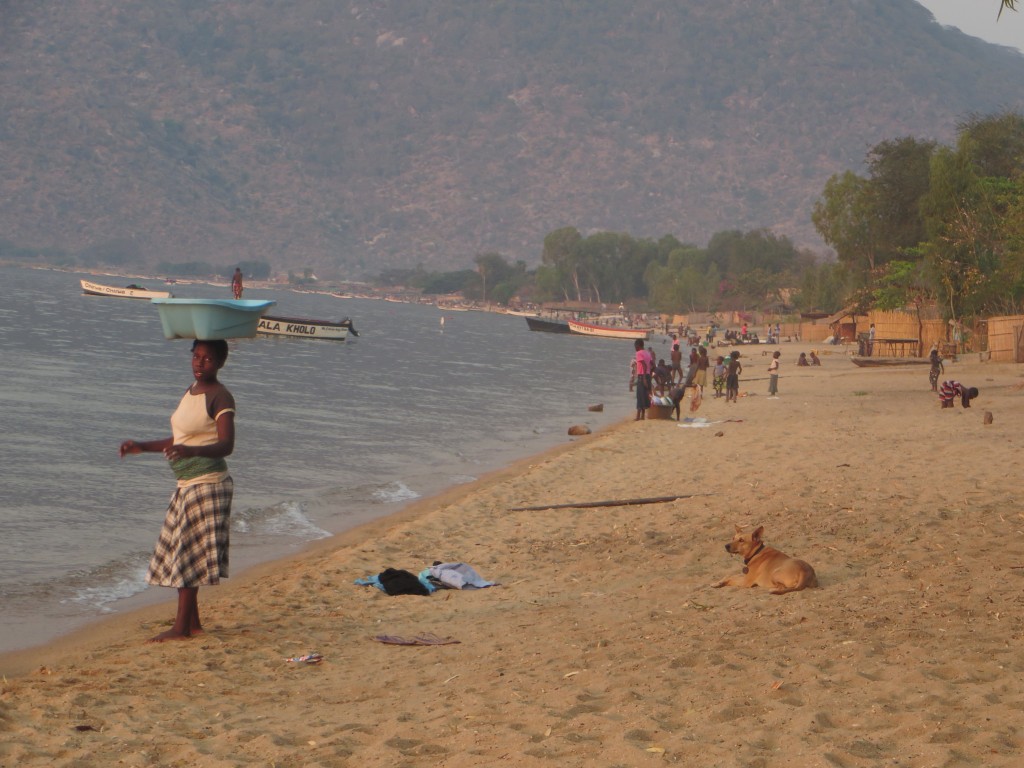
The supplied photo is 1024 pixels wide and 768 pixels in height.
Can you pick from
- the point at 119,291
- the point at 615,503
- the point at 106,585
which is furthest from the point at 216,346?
the point at 119,291

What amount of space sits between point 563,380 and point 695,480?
122ft

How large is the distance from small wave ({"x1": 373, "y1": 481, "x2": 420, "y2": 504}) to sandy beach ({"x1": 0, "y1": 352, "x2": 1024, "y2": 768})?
11.3ft

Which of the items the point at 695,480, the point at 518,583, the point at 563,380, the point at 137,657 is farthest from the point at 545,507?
the point at 563,380

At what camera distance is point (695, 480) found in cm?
1622

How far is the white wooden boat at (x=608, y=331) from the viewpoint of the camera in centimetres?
10912

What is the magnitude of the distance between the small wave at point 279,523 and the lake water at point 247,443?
0.03m

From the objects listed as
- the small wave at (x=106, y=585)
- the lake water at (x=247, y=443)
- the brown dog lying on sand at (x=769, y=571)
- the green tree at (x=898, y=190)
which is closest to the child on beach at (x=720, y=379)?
the lake water at (x=247, y=443)

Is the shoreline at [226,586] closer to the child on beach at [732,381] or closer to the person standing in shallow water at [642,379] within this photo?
the person standing in shallow water at [642,379]

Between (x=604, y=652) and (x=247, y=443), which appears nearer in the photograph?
(x=604, y=652)

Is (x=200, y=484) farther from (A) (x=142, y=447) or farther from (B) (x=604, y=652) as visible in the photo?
(B) (x=604, y=652)

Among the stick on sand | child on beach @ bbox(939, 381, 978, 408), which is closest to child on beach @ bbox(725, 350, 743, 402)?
child on beach @ bbox(939, 381, 978, 408)

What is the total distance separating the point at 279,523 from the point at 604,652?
9.00m

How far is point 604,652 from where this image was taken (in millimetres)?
7867

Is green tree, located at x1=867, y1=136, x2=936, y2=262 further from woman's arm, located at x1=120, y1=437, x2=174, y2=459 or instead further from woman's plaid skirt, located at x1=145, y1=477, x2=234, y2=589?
woman's arm, located at x1=120, y1=437, x2=174, y2=459
